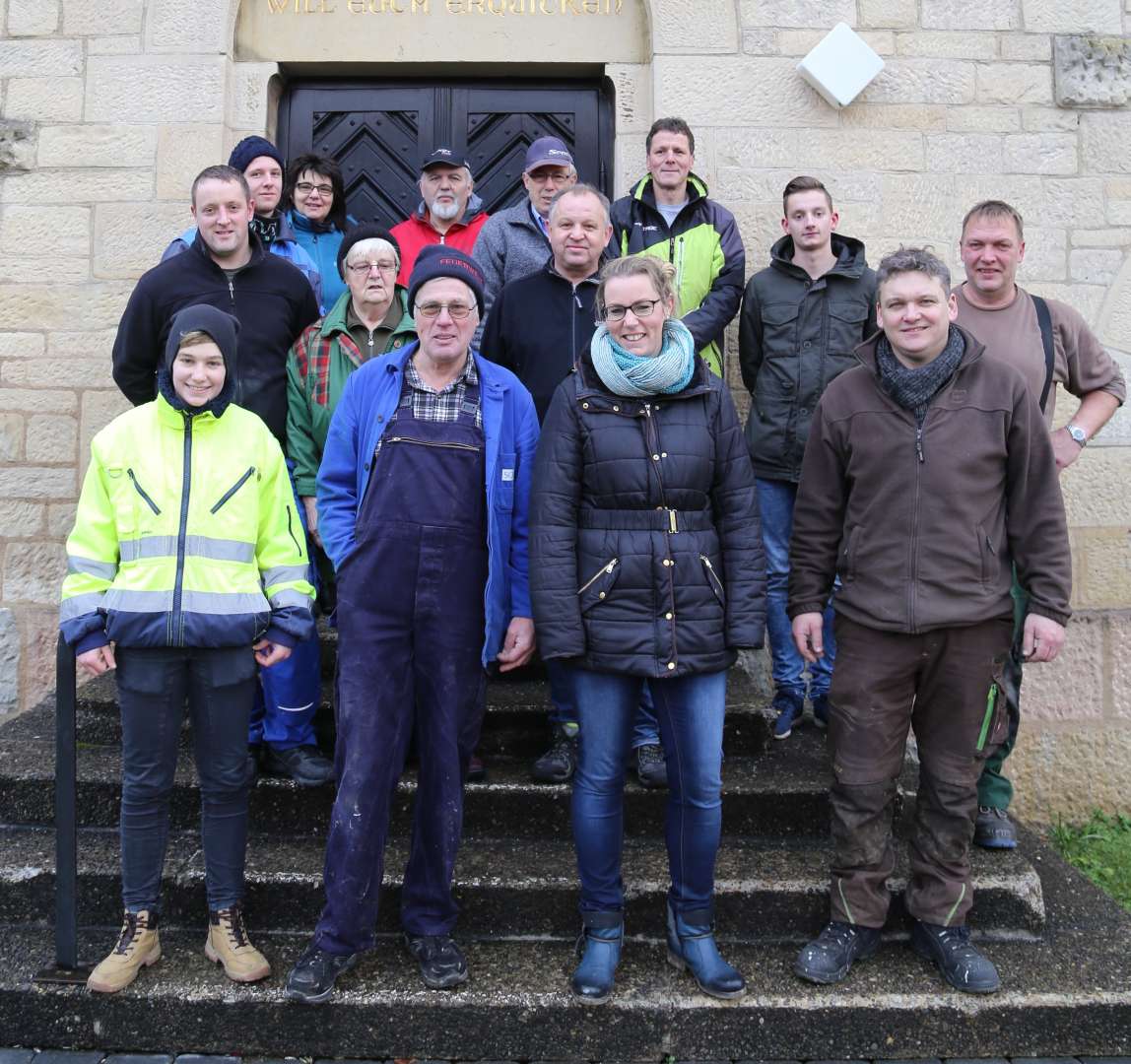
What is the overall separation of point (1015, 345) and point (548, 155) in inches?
73.7

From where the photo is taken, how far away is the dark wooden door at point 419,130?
18.7 feet

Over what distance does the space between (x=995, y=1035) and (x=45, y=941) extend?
107 inches

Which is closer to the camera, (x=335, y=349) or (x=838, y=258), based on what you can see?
(x=335, y=349)

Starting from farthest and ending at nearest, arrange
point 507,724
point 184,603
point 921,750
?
point 507,724 → point 921,750 → point 184,603

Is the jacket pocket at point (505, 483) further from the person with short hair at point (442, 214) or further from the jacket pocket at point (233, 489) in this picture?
the person with short hair at point (442, 214)

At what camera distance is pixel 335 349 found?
3812 millimetres

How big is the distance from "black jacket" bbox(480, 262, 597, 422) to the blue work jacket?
0.68 meters

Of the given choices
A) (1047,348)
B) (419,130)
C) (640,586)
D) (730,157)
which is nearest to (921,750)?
(640,586)

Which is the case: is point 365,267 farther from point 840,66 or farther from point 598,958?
point 840,66

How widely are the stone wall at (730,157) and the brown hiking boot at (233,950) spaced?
261cm

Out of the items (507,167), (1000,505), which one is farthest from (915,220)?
(1000,505)

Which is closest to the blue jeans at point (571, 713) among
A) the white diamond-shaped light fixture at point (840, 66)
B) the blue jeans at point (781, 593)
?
the blue jeans at point (781, 593)

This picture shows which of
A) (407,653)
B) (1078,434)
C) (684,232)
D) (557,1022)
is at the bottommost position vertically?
(557,1022)

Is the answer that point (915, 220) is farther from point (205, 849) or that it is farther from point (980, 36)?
point (205, 849)
